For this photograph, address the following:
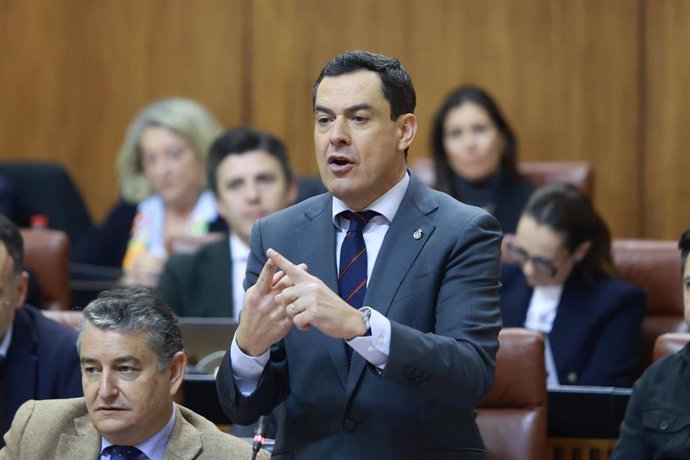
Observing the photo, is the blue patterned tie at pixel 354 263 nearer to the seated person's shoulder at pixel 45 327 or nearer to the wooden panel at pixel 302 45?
the seated person's shoulder at pixel 45 327

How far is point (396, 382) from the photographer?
6.02 ft

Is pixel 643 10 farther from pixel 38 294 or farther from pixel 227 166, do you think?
pixel 38 294

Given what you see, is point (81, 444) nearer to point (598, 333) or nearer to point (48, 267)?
point (48, 267)

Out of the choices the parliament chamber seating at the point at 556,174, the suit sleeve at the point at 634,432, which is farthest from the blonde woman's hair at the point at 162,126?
the suit sleeve at the point at 634,432

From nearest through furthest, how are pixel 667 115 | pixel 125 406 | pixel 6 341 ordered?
pixel 125 406, pixel 6 341, pixel 667 115

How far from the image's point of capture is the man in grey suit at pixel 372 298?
188 centimetres

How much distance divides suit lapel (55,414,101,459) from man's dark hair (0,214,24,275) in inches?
25.6

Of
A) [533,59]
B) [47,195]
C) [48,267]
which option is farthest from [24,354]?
[533,59]

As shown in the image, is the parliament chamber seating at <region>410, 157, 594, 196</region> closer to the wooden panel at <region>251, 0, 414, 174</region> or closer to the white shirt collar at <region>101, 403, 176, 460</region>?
the wooden panel at <region>251, 0, 414, 174</region>

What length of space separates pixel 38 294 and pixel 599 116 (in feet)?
8.52

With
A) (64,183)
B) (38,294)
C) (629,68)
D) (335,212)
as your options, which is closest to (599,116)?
(629,68)

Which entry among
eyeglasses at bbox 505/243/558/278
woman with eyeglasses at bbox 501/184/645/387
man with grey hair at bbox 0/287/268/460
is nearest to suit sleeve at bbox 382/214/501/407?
man with grey hair at bbox 0/287/268/460

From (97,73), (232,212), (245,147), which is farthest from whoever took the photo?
(97,73)

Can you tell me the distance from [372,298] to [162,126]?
3172 mm
